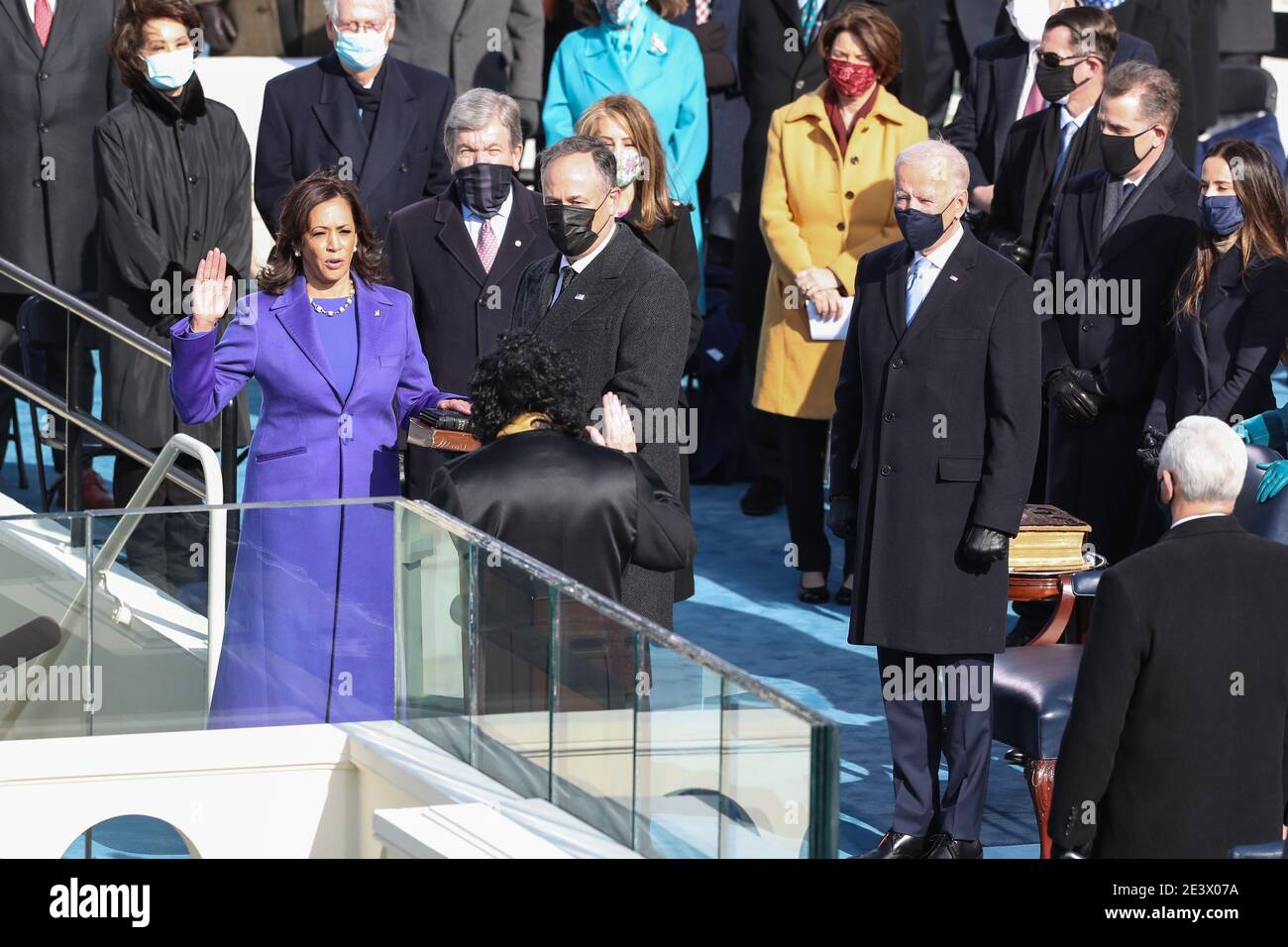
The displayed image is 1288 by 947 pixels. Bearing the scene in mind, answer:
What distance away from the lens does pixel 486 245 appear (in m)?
6.39

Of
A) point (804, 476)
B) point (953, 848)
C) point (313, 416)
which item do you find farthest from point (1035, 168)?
point (313, 416)

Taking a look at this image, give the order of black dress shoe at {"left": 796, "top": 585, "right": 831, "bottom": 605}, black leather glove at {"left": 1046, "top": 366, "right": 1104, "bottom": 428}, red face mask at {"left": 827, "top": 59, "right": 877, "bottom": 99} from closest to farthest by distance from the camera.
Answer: black leather glove at {"left": 1046, "top": 366, "right": 1104, "bottom": 428} → red face mask at {"left": 827, "top": 59, "right": 877, "bottom": 99} → black dress shoe at {"left": 796, "top": 585, "right": 831, "bottom": 605}

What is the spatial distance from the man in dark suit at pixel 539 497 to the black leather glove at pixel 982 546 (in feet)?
3.16

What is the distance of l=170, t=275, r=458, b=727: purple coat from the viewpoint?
5074 mm

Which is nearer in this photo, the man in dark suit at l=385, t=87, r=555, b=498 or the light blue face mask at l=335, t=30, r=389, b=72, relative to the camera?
the man in dark suit at l=385, t=87, r=555, b=498

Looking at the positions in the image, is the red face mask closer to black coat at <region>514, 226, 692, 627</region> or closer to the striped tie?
the striped tie

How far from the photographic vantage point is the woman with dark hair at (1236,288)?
6.31m

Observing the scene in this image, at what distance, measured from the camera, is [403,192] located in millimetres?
7703

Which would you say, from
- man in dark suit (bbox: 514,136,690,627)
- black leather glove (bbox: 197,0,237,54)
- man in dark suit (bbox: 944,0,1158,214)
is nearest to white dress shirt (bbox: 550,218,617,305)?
man in dark suit (bbox: 514,136,690,627)

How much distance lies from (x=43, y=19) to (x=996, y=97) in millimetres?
3820

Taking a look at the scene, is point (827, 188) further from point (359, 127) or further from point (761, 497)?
point (761, 497)

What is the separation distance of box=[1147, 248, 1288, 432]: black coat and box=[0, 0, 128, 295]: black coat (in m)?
4.53

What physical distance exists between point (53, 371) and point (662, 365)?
327cm
